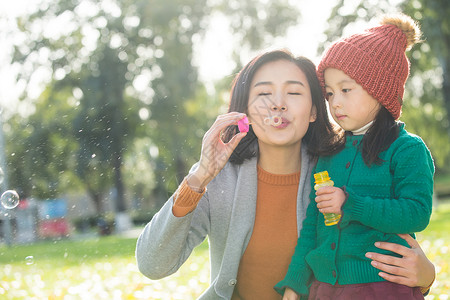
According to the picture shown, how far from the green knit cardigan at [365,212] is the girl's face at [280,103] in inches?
10.9

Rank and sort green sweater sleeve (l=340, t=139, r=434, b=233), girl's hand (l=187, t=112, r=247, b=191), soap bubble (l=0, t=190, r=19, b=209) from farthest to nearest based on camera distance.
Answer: soap bubble (l=0, t=190, r=19, b=209)
girl's hand (l=187, t=112, r=247, b=191)
green sweater sleeve (l=340, t=139, r=434, b=233)

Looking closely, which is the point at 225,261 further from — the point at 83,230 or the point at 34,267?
the point at 83,230

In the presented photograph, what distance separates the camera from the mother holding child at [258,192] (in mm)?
2648

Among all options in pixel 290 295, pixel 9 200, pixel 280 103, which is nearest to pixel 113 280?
pixel 9 200

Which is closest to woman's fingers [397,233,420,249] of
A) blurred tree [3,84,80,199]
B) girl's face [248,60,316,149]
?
girl's face [248,60,316,149]

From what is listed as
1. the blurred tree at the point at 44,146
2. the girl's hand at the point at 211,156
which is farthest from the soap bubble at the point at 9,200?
the blurred tree at the point at 44,146

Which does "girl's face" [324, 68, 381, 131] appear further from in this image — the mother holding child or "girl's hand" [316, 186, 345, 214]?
"girl's hand" [316, 186, 345, 214]

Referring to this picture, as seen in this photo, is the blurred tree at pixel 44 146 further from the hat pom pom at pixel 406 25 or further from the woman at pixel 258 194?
the hat pom pom at pixel 406 25

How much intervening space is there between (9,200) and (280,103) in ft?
8.04

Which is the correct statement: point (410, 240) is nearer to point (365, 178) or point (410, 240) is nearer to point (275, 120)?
point (365, 178)

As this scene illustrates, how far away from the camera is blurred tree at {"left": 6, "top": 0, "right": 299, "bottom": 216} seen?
1709 cm

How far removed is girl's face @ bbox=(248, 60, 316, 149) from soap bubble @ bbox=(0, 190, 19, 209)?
223 centimetres

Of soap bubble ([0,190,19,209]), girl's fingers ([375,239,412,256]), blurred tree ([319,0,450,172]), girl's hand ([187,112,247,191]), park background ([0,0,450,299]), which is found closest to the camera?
girl's fingers ([375,239,412,256])

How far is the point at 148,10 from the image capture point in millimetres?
15688
